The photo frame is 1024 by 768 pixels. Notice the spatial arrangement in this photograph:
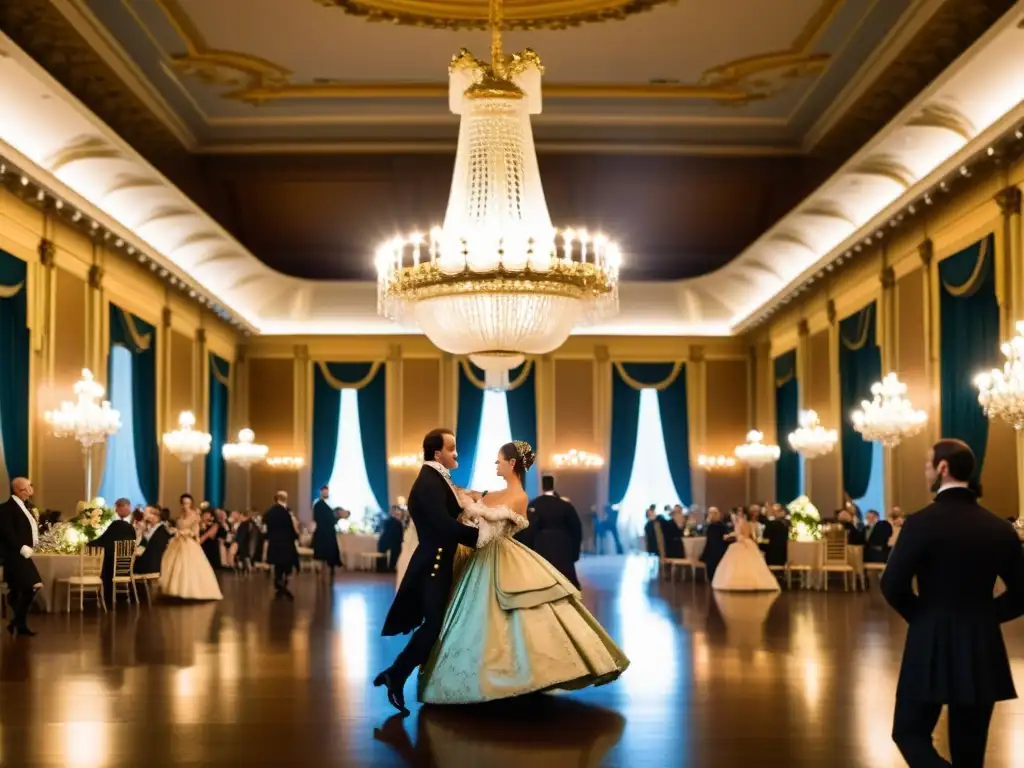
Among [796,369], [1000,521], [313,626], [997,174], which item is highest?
[997,174]

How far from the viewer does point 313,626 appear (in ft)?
35.1

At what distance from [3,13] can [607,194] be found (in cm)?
1131

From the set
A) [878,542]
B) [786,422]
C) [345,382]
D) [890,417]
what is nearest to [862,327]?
[878,542]

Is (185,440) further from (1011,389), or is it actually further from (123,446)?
(1011,389)

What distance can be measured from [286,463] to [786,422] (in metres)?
9.18

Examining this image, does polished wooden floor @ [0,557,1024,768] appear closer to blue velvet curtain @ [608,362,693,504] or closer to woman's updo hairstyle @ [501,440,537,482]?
woman's updo hairstyle @ [501,440,537,482]

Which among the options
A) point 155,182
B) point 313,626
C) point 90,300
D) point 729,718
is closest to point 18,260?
point 90,300

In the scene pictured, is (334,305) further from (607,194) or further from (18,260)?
(18,260)

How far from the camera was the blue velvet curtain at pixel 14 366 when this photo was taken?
12.6 m

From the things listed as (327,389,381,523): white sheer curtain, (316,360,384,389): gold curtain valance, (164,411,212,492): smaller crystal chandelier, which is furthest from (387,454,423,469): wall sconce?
(164,411,212,492): smaller crystal chandelier

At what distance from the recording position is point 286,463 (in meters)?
24.2

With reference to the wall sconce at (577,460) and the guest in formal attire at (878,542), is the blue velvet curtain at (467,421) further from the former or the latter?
the guest in formal attire at (878,542)

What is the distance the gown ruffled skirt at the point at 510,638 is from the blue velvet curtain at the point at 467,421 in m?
17.4

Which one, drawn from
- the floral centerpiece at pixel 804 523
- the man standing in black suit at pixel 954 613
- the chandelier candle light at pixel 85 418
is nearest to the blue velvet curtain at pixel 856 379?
the floral centerpiece at pixel 804 523
